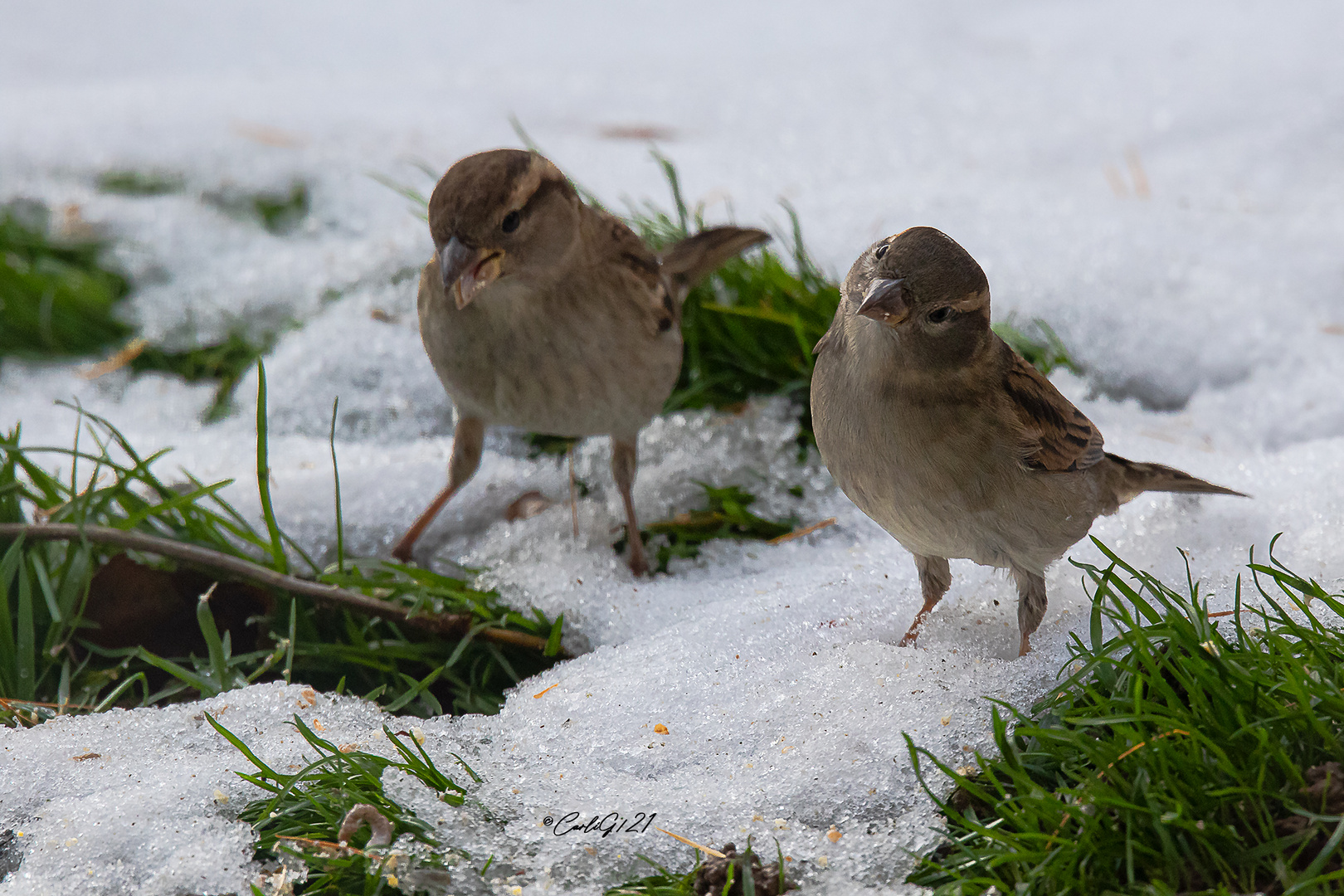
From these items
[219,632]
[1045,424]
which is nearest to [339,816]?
[219,632]

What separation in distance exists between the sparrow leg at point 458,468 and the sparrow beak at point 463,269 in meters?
0.80

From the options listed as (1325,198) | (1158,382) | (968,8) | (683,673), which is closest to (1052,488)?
(683,673)

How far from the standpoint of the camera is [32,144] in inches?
266

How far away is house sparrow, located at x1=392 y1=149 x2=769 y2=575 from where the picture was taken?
130 inches

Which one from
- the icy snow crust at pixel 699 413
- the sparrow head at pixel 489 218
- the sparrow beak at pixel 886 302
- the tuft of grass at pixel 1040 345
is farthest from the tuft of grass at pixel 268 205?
the sparrow beak at pixel 886 302

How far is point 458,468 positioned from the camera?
408 centimetres

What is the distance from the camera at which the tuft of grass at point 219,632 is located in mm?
3201

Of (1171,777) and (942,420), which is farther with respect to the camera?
(942,420)

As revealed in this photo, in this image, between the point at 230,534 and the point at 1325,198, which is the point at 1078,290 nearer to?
the point at 1325,198

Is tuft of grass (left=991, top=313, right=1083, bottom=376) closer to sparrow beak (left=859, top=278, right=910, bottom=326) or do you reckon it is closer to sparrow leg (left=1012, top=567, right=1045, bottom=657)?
sparrow leg (left=1012, top=567, right=1045, bottom=657)

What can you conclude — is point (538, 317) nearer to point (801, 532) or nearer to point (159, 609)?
point (801, 532)

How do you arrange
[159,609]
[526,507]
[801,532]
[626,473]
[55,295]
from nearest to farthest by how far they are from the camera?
[159,609] → [801,532] → [626,473] → [526,507] → [55,295]

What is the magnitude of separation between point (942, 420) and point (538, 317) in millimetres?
1515
